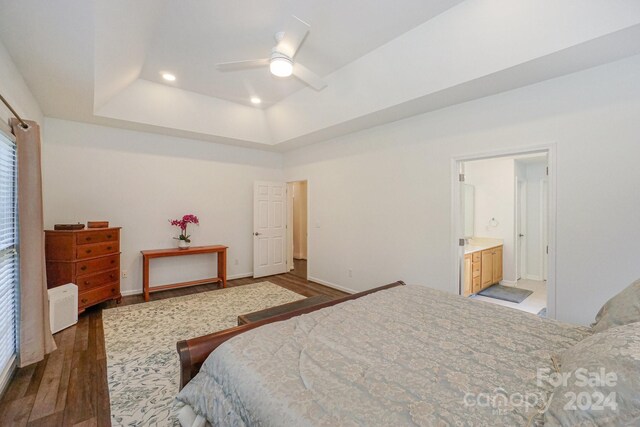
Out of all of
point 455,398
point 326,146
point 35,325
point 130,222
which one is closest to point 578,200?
point 455,398

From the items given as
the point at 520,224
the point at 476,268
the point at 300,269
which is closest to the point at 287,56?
the point at 476,268

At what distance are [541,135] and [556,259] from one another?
1.22 m

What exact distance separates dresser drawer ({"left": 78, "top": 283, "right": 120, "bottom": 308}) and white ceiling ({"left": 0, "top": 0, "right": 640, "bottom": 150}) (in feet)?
7.86

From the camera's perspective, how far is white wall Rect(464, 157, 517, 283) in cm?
511

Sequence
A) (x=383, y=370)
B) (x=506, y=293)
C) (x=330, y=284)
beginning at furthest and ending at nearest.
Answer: (x=330, y=284), (x=506, y=293), (x=383, y=370)

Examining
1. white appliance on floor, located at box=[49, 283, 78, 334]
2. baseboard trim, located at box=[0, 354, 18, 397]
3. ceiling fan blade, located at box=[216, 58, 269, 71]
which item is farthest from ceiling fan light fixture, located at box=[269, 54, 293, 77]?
white appliance on floor, located at box=[49, 283, 78, 334]

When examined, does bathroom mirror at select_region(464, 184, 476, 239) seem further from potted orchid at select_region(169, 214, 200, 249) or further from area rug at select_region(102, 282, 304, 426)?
potted orchid at select_region(169, 214, 200, 249)

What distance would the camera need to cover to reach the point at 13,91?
2.50 m

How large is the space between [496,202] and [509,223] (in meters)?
0.45

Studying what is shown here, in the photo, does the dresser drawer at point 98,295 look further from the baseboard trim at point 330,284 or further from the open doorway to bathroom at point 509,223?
the open doorway to bathroom at point 509,223

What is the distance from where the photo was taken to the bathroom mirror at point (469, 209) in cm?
546

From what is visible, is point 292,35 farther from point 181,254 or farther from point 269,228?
point 269,228

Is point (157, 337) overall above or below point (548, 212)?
below

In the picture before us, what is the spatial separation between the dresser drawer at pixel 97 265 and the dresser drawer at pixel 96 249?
0.23 feet
